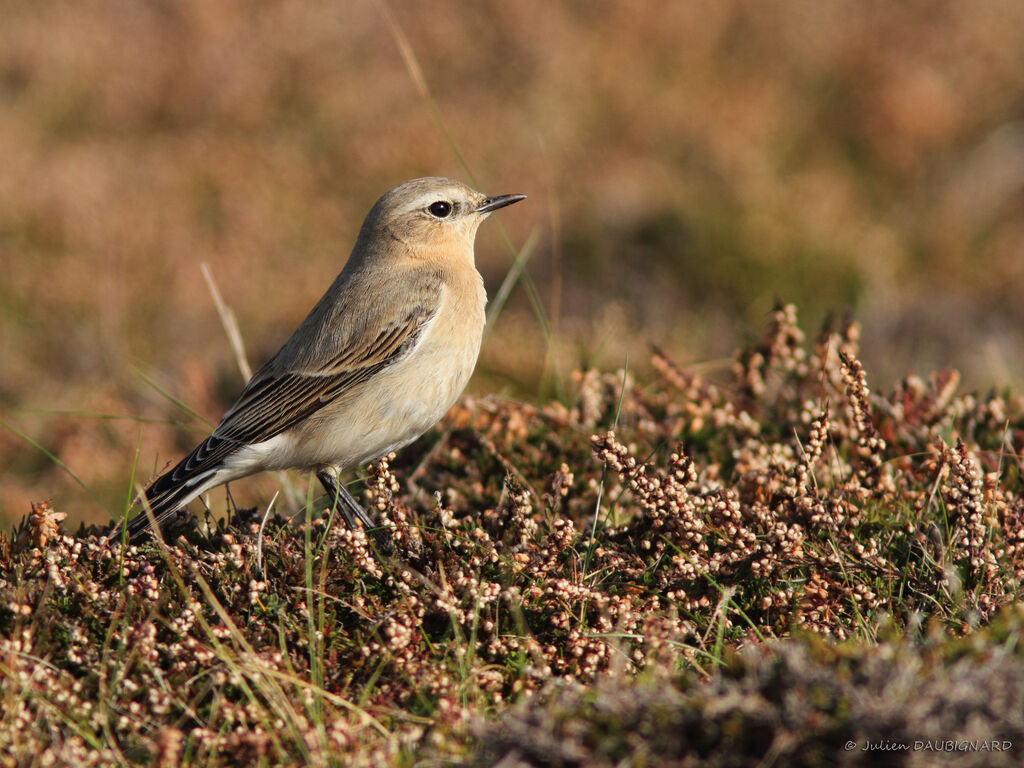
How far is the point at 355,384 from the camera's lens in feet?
19.7

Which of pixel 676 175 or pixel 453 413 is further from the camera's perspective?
pixel 676 175

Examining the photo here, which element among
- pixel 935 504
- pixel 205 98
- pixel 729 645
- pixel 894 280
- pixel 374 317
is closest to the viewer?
pixel 729 645

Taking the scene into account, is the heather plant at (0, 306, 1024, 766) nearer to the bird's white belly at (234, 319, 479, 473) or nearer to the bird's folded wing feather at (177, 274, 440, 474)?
the bird's white belly at (234, 319, 479, 473)

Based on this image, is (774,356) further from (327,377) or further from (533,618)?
(533,618)

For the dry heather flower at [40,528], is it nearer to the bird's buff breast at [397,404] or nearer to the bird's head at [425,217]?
the bird's buff breast at [397,404]

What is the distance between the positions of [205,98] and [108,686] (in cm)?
1384

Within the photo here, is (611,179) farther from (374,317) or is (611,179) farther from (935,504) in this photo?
(935,504)

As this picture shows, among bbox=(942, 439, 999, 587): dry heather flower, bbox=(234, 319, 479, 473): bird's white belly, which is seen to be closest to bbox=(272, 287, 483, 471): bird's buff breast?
bbox=(234, 319, 479, 473): bird's white belly

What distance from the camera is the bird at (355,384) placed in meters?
5.78

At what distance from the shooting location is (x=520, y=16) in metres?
16.7

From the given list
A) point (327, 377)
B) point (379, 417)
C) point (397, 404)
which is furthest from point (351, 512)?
point (327, 377)

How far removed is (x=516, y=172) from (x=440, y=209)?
8359 mm

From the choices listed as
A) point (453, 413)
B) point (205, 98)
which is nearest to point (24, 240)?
point (205, 98)

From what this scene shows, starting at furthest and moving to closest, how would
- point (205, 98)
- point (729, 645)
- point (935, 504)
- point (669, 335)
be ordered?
point (205, 98)
point (669, 335)
point (935, 504)
point (729, 645)
